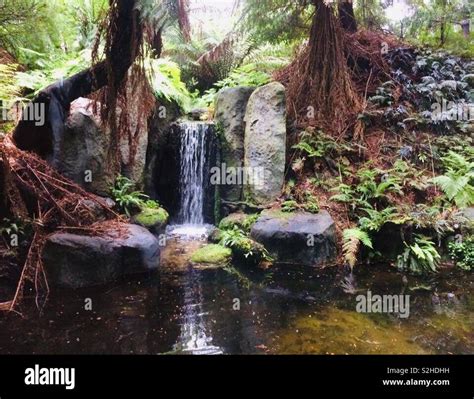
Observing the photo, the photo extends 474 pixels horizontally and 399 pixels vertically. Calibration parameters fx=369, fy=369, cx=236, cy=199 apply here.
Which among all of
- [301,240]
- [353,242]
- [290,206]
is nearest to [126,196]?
[290,206]

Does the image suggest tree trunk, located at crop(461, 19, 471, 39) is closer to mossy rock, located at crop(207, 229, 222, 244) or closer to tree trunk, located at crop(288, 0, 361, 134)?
tree trunk, located at crop(288, 0, 361, 134)

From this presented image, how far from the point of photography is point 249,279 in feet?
17.6

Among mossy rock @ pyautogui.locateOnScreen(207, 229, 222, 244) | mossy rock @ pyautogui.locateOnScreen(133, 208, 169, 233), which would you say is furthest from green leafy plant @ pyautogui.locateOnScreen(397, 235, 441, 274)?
mossy rock @ pyautogui.locateOnScreen(133, 208, 169, 233)

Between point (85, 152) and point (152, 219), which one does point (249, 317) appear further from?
point (85, 152)

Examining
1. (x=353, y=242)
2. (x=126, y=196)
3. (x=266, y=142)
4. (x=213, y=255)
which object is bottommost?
(x=213, y=255)

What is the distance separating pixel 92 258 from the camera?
4.96 metres

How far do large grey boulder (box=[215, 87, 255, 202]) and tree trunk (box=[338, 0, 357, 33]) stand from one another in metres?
3.21

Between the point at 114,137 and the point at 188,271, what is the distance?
2.25 metres

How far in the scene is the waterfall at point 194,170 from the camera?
26.4 feet

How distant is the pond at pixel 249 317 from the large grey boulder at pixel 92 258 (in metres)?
0.24

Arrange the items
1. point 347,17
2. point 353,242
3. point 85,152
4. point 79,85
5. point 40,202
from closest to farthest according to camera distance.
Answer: point 40,202 → point 79,85 → point 353,242 → point 85,152 → point 347,17

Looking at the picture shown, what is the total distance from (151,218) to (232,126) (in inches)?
107
